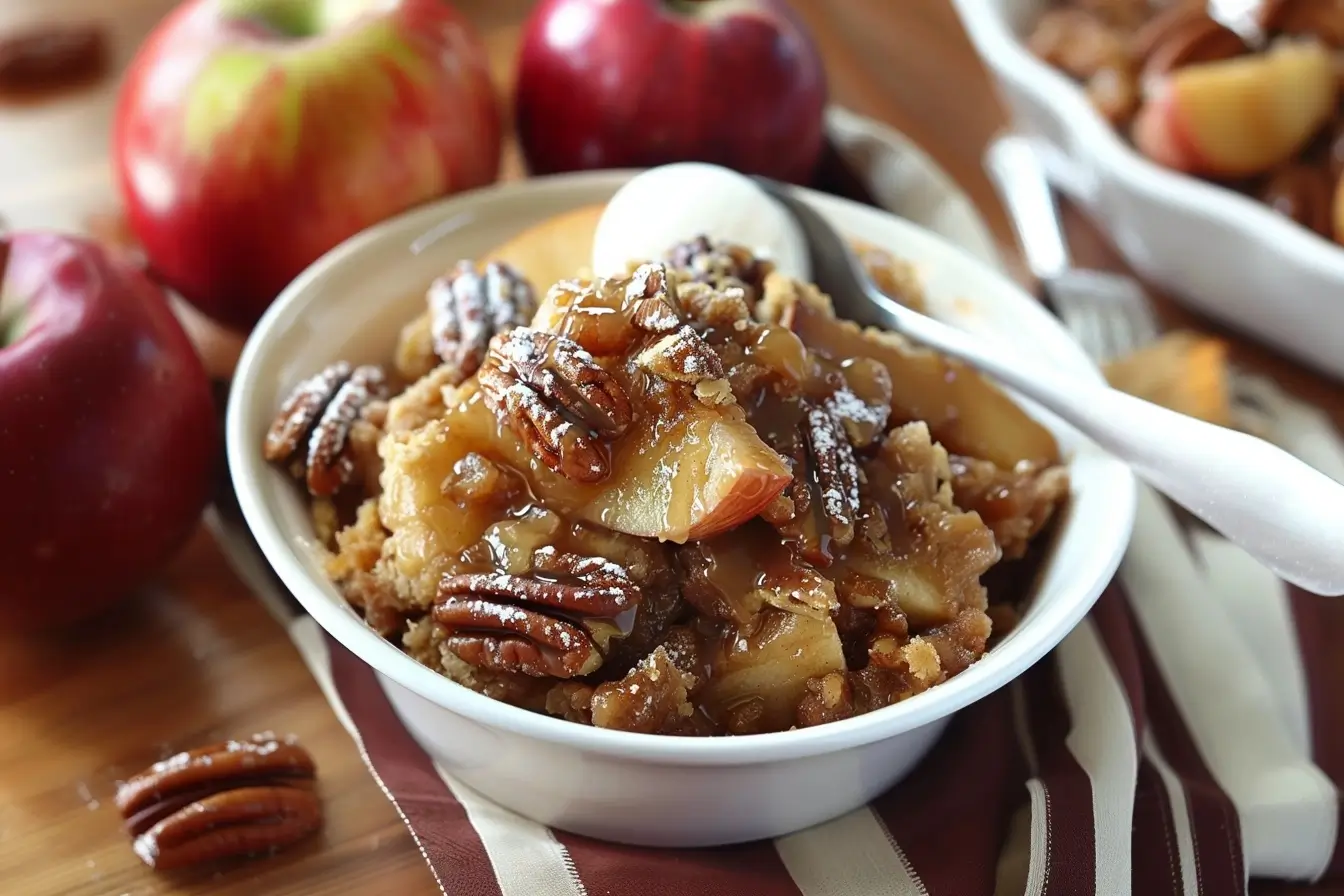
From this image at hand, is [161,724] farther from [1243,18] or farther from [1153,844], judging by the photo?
[1243,18]

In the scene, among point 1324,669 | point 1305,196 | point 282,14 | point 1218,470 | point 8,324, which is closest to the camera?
point 1218,470

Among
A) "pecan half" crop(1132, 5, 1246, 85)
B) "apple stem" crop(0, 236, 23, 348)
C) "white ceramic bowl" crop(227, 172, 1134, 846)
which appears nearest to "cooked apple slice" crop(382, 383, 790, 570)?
"white ceramic bowl" crop(227, 172, 1134, 846)

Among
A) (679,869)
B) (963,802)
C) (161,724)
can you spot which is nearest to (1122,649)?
(963,802)

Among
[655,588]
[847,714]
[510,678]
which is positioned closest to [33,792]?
[510,678]

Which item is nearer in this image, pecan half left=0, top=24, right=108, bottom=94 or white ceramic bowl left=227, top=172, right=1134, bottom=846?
white ceramic bowl left=227, top=172, right=1134, bottom=846

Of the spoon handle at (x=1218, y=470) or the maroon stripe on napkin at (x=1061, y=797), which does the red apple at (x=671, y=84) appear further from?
the maroon stripe on napkin at (x=1061, y=797)

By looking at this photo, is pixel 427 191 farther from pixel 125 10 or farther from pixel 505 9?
pixel 125 10

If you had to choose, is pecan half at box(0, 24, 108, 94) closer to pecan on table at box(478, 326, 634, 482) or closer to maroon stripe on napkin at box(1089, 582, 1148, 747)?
pecan on table at box(478, 326, 634, 482)
